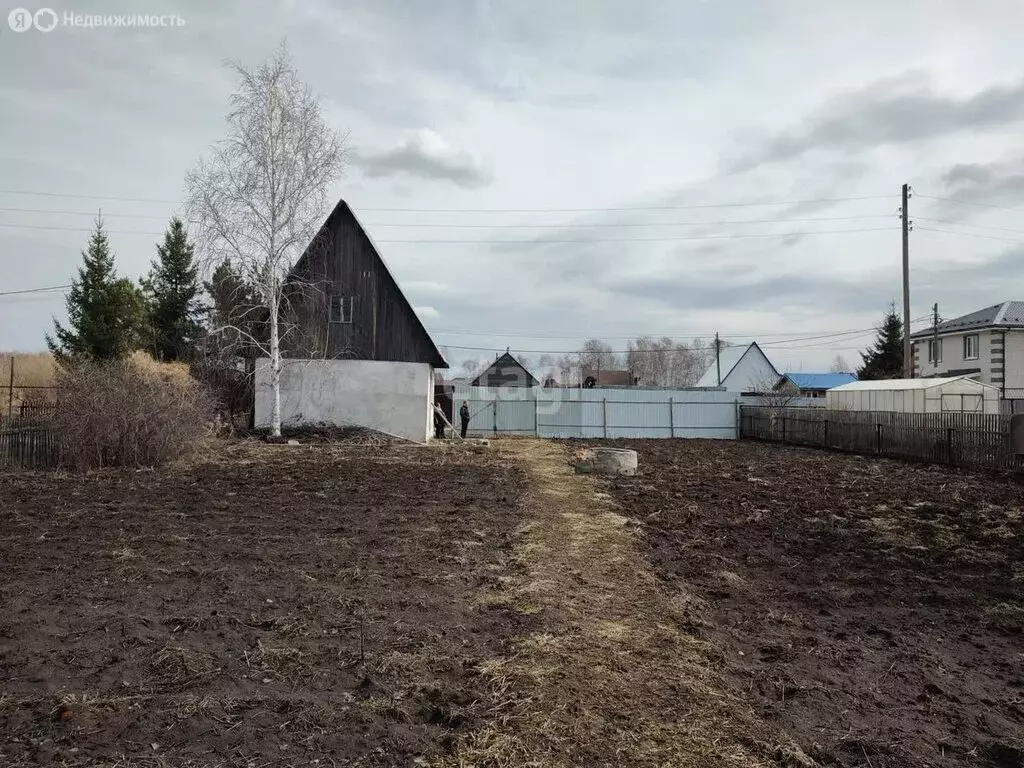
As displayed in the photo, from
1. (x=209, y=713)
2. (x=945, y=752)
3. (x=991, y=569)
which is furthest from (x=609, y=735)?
(x=991, y=569)

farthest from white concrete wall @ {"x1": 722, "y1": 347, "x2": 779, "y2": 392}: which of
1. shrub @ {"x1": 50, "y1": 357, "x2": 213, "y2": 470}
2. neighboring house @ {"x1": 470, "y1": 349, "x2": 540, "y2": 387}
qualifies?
shrub @ {"x1": 50, "y1": 357, "x2": 213, "y2": 470}

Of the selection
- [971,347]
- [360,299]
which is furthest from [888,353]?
[360,299]

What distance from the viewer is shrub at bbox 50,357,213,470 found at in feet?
45.7

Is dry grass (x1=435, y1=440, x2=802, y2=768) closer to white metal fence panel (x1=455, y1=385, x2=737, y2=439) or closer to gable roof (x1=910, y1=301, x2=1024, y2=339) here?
white metal fence panel (x1=455, y1=385, x2=737, y2=439)

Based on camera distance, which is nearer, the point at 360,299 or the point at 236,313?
the point at 236,313

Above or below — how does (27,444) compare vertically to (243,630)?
above

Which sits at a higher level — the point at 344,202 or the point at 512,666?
the point at 344,202

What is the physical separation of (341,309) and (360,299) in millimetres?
754

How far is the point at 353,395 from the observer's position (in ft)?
81.2

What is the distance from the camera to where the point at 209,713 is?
11.5 ft

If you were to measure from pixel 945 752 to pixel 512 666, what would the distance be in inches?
88.2

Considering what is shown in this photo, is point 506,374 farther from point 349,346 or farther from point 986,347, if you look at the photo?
point 349,346

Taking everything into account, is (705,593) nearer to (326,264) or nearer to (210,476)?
(210,476)

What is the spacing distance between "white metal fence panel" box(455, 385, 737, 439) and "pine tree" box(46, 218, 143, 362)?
1317 cm
